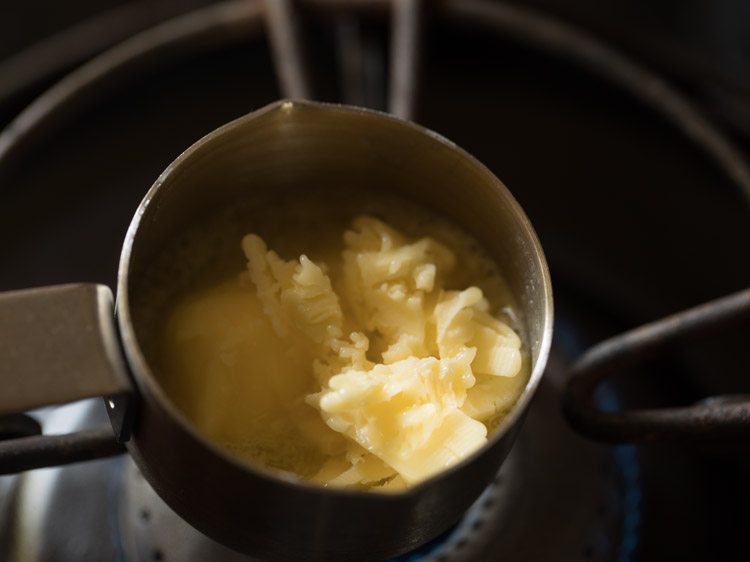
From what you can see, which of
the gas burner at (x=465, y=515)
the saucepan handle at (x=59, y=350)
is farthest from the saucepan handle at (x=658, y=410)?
the saucepan handle at (x=59, y=350)

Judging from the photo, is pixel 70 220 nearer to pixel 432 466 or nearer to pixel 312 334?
pixel 312 334

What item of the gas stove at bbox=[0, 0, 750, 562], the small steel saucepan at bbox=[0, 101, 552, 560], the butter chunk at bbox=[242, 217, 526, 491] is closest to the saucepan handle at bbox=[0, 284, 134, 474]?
the small steel saucepan at bbox=[0, 101, 552, 560]

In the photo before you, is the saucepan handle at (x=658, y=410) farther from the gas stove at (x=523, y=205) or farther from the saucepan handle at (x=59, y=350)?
the saucepan handle at (x=59, y=350)

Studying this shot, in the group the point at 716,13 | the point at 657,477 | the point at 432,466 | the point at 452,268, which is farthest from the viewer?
the point at 716,13

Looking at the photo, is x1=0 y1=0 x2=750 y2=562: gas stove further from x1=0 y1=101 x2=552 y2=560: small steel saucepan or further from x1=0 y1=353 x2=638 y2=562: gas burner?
x1=0 y1=101 x2=552 y2=560: small steel saucepan

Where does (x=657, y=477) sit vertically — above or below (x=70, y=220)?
below

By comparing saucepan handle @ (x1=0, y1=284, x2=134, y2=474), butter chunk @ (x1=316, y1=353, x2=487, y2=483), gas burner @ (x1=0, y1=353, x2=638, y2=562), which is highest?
saucepan handle @ (x1=0, y1=284, x2=134, y2=474)

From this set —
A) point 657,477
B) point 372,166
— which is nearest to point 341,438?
point 372,166

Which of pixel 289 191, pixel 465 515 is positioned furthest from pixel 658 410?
pixel 289 191
